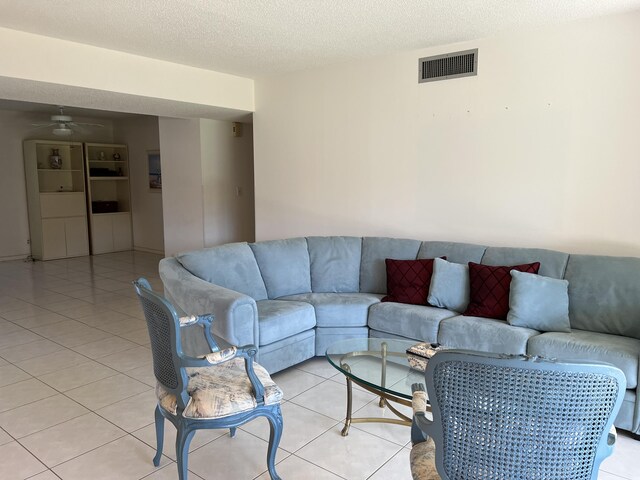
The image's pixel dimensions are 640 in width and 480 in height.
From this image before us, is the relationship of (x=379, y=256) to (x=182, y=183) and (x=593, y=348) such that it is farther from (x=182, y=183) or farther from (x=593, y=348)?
(x=182, y=183)

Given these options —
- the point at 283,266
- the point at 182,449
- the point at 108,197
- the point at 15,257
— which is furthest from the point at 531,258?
the point at 15,257

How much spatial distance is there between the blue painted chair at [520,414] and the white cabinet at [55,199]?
8408 mm

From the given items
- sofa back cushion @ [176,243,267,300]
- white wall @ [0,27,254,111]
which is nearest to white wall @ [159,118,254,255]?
white wall @ [0,27,254,111]

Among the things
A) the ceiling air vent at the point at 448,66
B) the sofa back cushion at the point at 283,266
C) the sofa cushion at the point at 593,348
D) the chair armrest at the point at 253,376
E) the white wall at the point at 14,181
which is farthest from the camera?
the white wall at the point at 14,181

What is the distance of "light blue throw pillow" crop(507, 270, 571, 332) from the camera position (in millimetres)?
3084

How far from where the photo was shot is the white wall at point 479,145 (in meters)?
3.38

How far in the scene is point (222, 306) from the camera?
298 centimetres

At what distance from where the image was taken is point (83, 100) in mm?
4621

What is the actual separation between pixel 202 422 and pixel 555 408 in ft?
4.58

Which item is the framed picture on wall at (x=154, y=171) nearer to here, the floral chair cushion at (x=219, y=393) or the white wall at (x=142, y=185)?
the white wall at (x=142, y=185)

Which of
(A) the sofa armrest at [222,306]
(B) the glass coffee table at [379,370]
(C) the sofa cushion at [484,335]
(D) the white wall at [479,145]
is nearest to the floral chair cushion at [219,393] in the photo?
(B) the glass coffee table at [379,370]

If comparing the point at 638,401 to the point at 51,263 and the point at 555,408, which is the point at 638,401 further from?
the point at 51,263

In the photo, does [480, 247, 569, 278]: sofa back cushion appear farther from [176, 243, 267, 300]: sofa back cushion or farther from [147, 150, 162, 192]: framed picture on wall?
[147, 150, 162, 192]: framed picture on wall

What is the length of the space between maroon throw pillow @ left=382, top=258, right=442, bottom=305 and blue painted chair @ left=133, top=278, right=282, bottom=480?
1736 millimetres
